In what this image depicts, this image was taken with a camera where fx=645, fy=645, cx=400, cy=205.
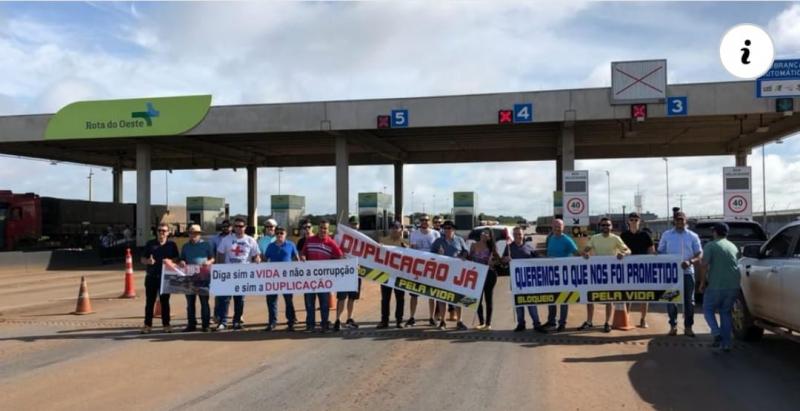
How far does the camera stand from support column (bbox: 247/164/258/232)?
4409 centimetres

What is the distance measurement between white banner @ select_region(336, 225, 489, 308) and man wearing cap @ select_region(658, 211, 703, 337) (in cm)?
295

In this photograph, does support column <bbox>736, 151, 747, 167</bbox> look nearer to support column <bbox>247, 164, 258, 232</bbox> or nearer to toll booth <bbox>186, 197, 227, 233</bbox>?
support column <bbox>247, 164, 258, 232</bbox>

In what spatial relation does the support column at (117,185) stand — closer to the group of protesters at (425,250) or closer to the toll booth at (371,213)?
the toll booth at (371,213)

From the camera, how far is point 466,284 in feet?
35.1

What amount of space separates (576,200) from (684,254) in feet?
42.6

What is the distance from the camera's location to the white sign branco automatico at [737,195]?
22.1 metres

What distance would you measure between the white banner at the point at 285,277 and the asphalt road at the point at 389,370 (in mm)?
704

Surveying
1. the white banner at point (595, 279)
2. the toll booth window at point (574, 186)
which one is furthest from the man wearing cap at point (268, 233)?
the toll booth window at point (574, 186)

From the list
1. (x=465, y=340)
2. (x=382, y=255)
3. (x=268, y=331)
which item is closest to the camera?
(x=465, y=340)

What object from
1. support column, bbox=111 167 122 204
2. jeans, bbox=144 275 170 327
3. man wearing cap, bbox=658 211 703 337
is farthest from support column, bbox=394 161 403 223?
man wearing cap, bbox=658 211 703 337

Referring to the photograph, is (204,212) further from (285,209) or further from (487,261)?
(487,261)

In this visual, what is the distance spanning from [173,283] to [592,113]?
18434mm

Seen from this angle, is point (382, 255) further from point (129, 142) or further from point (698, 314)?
point (129, 142)

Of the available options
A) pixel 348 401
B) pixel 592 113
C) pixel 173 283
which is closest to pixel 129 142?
pixel 592 113
